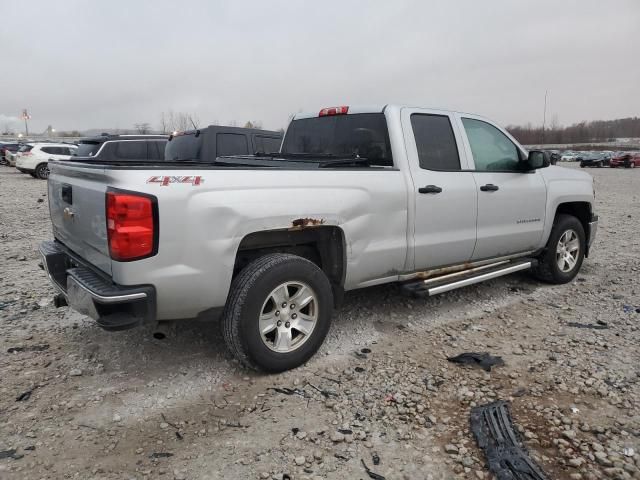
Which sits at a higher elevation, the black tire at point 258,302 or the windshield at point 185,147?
the windshield at point 185,147

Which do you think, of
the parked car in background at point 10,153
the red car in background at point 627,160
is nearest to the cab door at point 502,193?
the parked car in background at point 10,153

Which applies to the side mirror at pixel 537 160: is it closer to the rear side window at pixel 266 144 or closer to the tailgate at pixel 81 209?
the tailgate at pixel 81 209

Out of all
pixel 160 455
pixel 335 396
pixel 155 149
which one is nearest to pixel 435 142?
pixel 335 396

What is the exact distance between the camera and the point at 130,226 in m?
2.64

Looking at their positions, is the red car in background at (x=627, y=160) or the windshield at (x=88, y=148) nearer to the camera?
the windshield at (x=88, y=148)

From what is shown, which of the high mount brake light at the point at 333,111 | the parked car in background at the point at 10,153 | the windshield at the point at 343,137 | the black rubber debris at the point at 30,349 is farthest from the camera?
the parked car in background at the point at 10,153

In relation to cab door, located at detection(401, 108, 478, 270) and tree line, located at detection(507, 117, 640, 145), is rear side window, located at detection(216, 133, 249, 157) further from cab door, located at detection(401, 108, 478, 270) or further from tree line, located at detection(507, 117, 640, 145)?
tree line, located at detection(507, 117, 640, 145)

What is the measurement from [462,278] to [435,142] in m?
1.28

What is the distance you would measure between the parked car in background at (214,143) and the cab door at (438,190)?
13.7ft

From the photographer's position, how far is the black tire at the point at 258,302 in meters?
3.07

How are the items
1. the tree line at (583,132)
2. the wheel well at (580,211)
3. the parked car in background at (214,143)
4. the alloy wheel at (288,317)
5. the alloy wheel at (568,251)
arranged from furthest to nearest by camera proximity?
the tree line at (583,132) < the parked car in background at (214,143) < the wheel well at (580,211) < the alloy wheel at (568,251) < the alloy wheel at (288,317)

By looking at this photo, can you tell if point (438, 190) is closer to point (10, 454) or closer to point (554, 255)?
point (554, 255)

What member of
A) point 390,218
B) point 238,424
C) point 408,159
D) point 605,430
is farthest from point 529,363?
point 238,424

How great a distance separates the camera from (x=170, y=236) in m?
2.75
